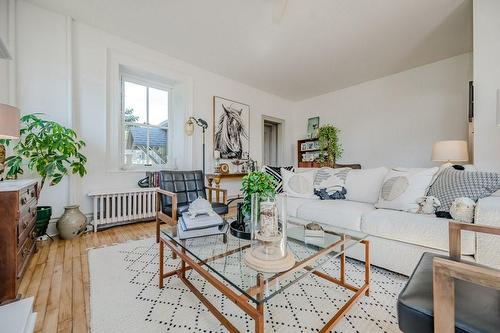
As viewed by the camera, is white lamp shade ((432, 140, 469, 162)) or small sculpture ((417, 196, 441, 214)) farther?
white lamp shade ((432, 140, 469, 162))

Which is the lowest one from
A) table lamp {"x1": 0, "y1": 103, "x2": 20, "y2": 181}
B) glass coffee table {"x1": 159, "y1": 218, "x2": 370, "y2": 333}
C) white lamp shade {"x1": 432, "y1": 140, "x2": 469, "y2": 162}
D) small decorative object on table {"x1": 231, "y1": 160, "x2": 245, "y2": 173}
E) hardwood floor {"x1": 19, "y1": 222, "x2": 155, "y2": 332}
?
hardwood floor {"x1": 19, "y1": 222, "x2": 155, "y2": 332}

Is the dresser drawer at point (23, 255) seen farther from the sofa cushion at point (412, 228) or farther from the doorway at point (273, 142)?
the doorway at point (273, 142)

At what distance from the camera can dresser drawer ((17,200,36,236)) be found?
4.75ft

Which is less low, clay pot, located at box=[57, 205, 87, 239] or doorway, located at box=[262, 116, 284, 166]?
doorway, located at box=[262, 116, 284, 166]

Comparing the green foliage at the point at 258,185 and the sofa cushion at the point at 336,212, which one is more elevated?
the green foliage at the point at 258,185

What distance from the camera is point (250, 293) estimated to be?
826 millimetres

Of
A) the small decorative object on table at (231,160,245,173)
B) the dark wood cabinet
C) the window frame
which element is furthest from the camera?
the dark wood cabinet

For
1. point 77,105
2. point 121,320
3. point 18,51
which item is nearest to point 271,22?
point 77,105

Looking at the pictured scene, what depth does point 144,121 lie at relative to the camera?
349cm

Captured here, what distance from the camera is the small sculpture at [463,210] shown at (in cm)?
143

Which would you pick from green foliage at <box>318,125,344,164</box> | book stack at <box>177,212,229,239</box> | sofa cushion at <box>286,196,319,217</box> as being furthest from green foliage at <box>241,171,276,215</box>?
green foliage at <box>318,125,344,164</box>

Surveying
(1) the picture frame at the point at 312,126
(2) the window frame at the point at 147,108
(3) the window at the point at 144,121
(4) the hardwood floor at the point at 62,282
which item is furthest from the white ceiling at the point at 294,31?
(4) the hardwood floor at the point at 62,282

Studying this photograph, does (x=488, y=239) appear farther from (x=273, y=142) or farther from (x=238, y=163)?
(x=273, y=142)

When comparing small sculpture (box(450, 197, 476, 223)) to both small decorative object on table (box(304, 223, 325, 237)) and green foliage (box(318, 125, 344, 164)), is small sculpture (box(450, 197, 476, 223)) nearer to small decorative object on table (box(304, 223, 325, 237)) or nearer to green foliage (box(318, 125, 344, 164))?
small decorative object on table (box(304, 223, 325, 237))
